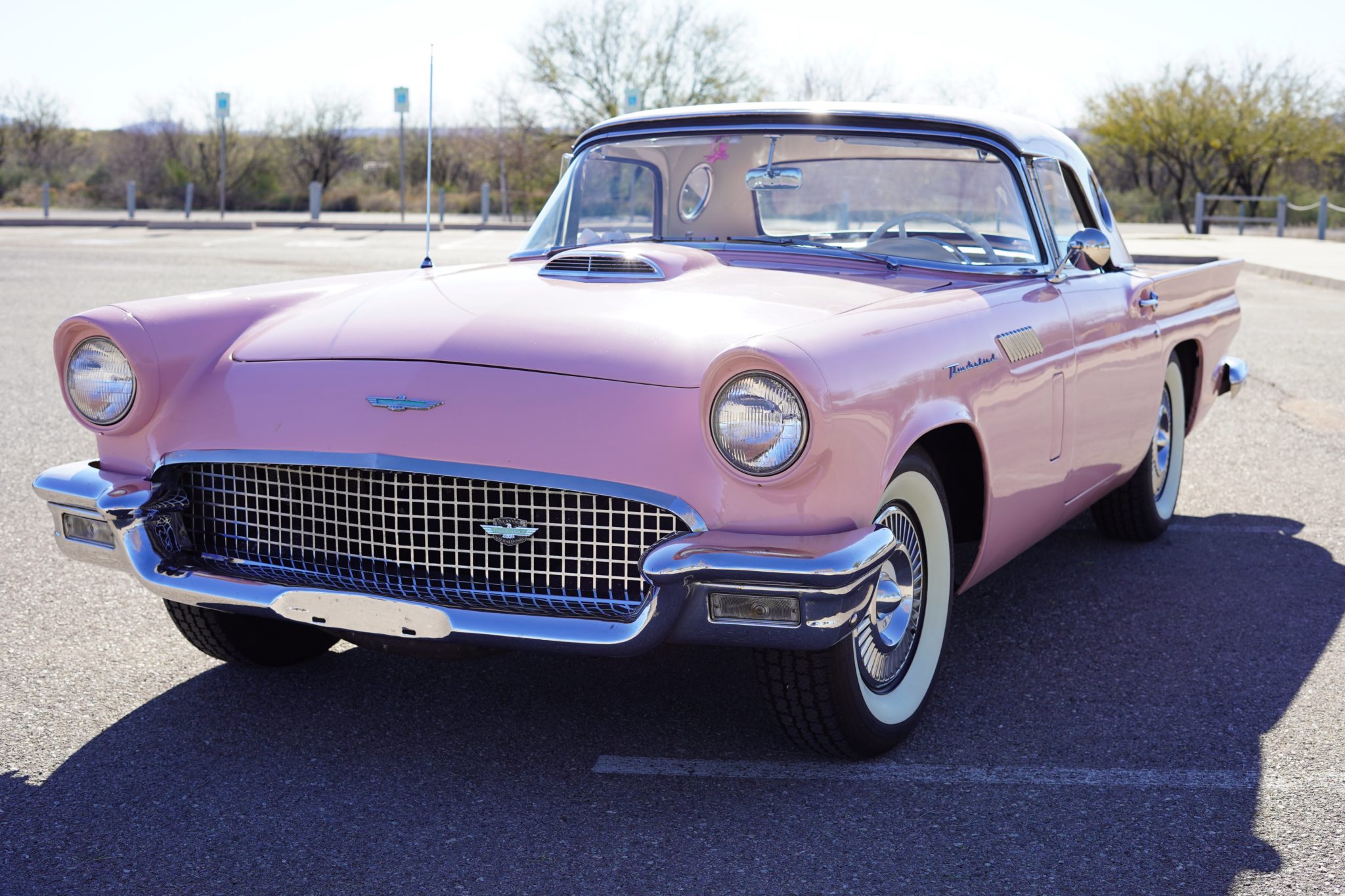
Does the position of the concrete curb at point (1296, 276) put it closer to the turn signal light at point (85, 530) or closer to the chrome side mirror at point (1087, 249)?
the chrome side mirror at point (1087, 249)

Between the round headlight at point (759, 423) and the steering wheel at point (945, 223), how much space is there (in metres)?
1.54

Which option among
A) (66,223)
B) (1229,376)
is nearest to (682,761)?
(1229,376)

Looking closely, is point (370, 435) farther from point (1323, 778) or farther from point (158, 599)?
point (1323, 778)

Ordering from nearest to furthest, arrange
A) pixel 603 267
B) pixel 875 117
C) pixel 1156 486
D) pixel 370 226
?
pixel 603 267 < pixel 875 117 < pixel 1156 486 < pixel 370 226

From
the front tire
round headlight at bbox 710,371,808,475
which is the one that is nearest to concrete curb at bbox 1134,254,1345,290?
the front tire

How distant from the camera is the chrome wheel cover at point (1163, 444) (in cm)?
535

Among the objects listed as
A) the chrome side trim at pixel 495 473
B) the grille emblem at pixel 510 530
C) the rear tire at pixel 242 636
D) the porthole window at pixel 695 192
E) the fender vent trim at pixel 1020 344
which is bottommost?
→ the rear tire at pixel 242 636

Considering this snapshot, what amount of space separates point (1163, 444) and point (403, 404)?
357cm

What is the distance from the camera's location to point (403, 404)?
290 centimetres

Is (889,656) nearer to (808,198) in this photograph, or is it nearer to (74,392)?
Result: (808,198)

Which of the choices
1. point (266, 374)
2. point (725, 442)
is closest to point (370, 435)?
point (266, 374)

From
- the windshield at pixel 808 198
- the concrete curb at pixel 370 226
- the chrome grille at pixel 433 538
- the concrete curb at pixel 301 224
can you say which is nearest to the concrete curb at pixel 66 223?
the concrete curb at pixel 301 224

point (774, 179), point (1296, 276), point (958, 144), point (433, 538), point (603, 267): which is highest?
point (958, 144)

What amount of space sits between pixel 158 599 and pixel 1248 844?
3227 millimetres
